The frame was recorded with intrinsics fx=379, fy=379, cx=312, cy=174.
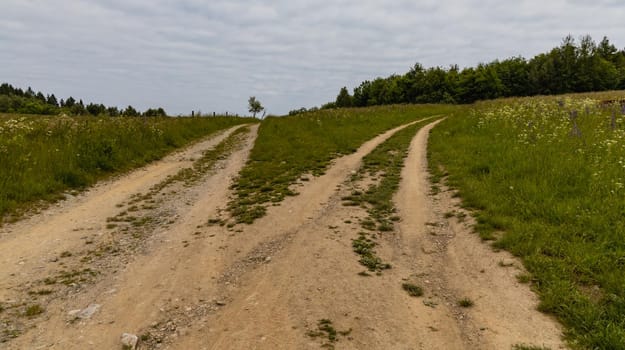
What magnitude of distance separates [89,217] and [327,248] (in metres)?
5.68

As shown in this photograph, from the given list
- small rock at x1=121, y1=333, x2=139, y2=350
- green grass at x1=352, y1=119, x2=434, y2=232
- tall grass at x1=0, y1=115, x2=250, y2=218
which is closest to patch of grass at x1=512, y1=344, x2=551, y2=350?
green grass at x1=352, y1=119, x2=434, y2=232

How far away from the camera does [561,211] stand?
23.2 feet

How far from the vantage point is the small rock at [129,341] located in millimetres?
4078

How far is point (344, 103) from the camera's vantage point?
361 ft

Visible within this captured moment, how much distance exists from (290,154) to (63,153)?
26.5ft

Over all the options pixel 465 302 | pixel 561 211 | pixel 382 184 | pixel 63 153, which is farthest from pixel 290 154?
pixel 465 302

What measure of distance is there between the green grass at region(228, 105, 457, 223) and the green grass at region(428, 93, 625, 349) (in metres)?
4.48

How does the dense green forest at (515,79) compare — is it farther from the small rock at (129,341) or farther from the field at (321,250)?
the small rock at (129,341)

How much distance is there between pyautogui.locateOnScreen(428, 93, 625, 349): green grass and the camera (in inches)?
182

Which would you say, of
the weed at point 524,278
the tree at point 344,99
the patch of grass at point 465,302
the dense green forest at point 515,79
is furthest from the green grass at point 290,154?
the tree at point 344,99

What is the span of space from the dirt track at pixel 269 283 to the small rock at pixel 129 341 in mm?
92

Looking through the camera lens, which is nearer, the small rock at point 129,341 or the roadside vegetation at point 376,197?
the small rock at point 129,341

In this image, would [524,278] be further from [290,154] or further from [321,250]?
[290,154]

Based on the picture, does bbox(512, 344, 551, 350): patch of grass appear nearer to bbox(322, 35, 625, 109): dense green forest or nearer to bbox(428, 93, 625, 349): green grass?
bbox(428, 93, 625, 349): green grass
